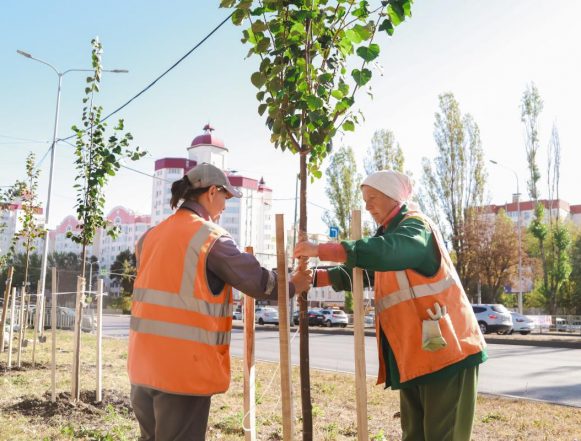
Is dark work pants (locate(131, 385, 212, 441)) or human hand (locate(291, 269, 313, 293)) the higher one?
human hand (locate(291, 269, 313, 293))

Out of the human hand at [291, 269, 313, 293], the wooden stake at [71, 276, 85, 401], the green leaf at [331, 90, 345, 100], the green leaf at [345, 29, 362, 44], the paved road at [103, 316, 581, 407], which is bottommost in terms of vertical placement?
the paved road at [103, 316, 581, 407]

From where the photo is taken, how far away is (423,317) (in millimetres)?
2664

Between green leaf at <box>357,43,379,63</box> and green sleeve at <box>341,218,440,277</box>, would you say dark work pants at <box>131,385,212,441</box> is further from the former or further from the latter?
green leaf at <box>357,43,379,63</box>

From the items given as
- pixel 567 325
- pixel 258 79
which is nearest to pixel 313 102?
pixel 258 79

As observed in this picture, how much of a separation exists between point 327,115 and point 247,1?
0.86 meters

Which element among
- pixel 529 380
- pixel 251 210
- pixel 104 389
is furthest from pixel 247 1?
pixel 251 210

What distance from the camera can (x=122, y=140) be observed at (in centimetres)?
712

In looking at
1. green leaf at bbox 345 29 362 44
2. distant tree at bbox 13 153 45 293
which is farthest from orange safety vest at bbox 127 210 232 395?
distant tree at bbox 13 153 45 293

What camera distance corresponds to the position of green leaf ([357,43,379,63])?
3.11 m

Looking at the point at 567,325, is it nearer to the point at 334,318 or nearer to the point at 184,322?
the point at 334,318

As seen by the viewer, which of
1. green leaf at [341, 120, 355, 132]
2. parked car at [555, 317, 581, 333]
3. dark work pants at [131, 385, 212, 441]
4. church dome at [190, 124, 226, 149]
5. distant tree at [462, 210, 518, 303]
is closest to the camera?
dark work pants at [131, 385, 212, 441]

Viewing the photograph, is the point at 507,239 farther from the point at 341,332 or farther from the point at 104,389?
the point at 104,389

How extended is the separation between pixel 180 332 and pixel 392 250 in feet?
3.41

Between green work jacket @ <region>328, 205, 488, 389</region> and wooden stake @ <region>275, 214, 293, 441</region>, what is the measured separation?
1.16 feet
